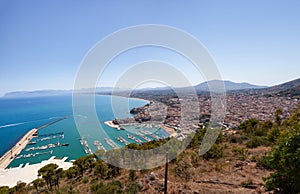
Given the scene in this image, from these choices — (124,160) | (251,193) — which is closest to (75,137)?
(124,160)

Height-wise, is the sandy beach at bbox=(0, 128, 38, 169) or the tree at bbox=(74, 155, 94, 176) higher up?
the tree at bbox=(74, 155, 94, 176)

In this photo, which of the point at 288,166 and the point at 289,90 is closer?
the point at 288,166

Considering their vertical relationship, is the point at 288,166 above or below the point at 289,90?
below

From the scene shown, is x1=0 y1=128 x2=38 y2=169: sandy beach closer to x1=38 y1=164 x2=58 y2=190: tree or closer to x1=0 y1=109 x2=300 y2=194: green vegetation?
x1=0 y1=109 x2=300 y2=194: green vegetation

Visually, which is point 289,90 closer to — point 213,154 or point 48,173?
point 213,154

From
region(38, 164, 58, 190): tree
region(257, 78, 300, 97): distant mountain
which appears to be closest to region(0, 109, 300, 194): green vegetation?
region(38, 164, 58, 190): tree

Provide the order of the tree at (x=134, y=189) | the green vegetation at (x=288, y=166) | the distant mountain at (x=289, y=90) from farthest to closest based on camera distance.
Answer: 1. the distant mountain at (x=289, y=90)
2. the tree at (x=134, y=189)
3. the green vegetation at (x=288, y=166)

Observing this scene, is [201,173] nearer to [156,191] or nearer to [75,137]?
[156,191]

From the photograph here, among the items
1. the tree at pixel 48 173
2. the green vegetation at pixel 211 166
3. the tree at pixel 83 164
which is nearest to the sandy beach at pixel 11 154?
the green vegetation at pixel 211 166

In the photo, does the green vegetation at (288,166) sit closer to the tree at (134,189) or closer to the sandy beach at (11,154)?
the tree at (134,189)

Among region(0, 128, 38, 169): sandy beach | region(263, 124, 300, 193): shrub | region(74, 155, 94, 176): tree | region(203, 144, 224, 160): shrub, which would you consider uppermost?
region(263, 124, 300, 193): shrub

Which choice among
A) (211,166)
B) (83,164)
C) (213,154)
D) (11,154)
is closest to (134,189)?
(211,166)
